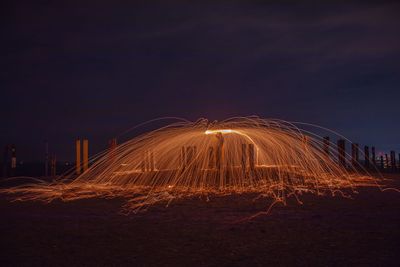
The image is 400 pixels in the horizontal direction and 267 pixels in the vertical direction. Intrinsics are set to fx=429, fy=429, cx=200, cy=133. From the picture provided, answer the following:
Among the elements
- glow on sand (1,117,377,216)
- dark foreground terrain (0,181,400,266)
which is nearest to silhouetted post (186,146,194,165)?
glow on sand (1,117,377,216)

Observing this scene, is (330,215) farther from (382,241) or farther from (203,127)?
(203,127)

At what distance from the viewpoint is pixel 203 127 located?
14.7 meters

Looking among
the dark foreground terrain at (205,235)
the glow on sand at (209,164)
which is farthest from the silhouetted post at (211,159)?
the dark foreground terrain at (205,235)

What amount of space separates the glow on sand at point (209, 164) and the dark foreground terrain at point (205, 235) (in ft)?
11.5

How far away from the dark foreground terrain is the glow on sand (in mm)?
3509

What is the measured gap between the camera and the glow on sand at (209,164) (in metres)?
13.8

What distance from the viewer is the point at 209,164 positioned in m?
15.9

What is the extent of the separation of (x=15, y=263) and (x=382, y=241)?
189 inches

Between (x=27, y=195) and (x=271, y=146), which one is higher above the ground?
(x=271, y=146)

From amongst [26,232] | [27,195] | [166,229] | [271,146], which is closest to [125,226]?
[166,229]

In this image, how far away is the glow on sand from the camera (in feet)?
45.1

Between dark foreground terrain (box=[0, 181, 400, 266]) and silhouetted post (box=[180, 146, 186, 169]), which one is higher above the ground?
silhouetted post (box=[180, 146, 186, 169])

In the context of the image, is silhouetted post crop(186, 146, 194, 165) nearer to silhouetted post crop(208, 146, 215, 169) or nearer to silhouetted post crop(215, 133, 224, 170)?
silhouetted post crop(208, 146, 215, 169)

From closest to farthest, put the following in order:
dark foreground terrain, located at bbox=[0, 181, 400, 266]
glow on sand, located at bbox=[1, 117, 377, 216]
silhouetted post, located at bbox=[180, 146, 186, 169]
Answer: dark foreground terrain, located at bbox=[0, 181, 400, 266] < glow on sand, located at bbox=[1, 117, 377, 216] < silhouetted post, located at bbox=[180, 146, 186, 169]
